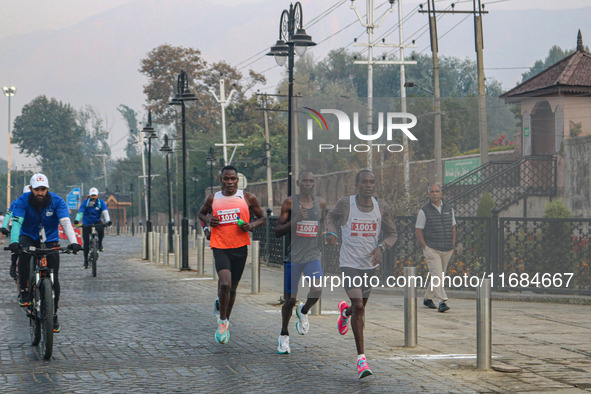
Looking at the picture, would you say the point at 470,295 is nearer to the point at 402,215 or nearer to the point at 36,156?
the point at 402,215

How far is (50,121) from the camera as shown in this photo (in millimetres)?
125250

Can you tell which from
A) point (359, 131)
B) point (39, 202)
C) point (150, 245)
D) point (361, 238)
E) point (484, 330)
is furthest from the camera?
point (150, 245)

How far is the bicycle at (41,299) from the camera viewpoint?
337 inches

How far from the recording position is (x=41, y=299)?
889cm

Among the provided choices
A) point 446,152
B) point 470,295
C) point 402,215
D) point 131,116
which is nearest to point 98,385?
point 446,152

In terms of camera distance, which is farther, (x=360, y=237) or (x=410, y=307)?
(x=410, y=307)

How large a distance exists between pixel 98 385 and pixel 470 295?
355 inches

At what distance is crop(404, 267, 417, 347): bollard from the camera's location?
940cm

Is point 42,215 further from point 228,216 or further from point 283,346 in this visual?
point 283,346

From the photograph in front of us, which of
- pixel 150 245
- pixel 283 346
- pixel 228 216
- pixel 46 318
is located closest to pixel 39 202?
pixel 46 318

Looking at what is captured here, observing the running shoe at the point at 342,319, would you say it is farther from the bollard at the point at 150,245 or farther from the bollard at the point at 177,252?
the bollard at the point at 150,245

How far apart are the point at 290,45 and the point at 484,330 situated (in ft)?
26.9

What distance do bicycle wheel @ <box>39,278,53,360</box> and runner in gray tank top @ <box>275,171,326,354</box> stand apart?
7.18 ft

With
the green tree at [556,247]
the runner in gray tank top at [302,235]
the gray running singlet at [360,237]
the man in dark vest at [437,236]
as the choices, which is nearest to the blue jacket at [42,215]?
the runner in gray tank top at [302,235]
